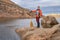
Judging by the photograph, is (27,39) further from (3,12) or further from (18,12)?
(18,12)

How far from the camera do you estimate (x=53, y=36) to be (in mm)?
13406

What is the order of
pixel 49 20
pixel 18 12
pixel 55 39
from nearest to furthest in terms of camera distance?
pixel 55 39
pixel 49 20
pixel 18 12

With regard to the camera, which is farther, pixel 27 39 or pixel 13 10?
pixel 13 10

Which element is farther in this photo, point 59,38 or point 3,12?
point 3,12

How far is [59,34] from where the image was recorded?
548 inches

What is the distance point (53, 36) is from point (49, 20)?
1003cm

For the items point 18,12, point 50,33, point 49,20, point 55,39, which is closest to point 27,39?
point 50,33

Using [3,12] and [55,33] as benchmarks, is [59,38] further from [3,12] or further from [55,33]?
[3,12]

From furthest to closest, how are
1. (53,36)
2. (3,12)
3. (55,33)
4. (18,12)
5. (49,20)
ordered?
(18,12), (3,12), (49,20), (55,33), (53,36)

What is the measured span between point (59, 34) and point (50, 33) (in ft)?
2.14

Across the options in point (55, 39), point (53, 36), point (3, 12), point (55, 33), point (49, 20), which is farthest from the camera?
point (3, 12)

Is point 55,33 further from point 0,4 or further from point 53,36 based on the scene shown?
point 0,4

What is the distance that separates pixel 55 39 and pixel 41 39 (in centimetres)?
86

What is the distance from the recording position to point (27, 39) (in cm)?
1469
